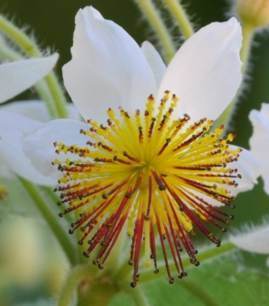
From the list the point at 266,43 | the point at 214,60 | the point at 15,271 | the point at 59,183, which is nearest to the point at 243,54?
the point at 214,60

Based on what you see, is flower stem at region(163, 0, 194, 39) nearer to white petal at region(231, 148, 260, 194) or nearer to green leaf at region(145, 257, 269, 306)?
white petal at region(231, 148, 260, 194)

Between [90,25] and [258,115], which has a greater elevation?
[90,25]

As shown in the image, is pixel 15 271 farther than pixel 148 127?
Yes

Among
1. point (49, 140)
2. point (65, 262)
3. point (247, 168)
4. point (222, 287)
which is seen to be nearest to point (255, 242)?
point (247, 168)

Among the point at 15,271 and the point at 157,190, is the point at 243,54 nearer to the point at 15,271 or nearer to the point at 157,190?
the point at 157,190

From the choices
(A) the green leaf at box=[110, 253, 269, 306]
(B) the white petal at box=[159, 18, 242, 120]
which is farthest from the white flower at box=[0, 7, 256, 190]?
(A) the green leaf at box=[110, 253, 269, 306]

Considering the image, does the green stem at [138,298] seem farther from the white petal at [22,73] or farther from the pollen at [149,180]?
the white petal at [22,73]

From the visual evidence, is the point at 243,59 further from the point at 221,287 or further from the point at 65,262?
the point at 65,262
